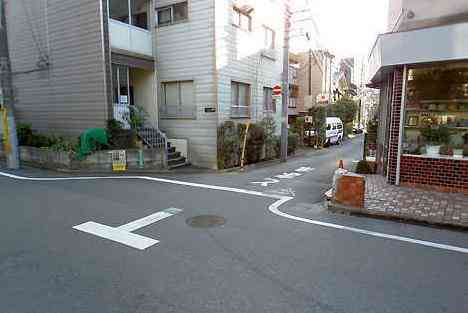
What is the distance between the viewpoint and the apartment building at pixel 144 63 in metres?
11.9

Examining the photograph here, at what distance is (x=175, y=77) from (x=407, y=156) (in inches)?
364

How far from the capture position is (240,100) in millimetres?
14219

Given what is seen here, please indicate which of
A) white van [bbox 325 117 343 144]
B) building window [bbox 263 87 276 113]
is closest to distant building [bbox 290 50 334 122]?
white van [bbox 325 117 343 144]

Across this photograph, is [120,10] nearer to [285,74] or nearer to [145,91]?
[145,91]

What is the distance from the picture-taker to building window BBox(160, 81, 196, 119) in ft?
42.1

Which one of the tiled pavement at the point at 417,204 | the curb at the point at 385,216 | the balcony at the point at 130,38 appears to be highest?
the balcony at the point at 130,38

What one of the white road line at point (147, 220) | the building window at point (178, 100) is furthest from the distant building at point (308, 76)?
the white road line at point (147, 220)

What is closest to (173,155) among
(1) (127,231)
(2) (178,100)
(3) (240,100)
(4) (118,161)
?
(4) (118,161)

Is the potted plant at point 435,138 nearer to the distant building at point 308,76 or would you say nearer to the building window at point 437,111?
the building window at point 437,111

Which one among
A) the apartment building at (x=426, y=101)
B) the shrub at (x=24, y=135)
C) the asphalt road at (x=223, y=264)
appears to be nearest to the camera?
the asphalt road at (x=223, y=264)

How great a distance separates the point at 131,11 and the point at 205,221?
11.7 metres

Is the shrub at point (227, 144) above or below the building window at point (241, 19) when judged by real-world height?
below

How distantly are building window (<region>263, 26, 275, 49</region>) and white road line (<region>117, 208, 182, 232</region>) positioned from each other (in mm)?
12099

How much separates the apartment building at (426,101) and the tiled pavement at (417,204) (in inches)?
19.9
